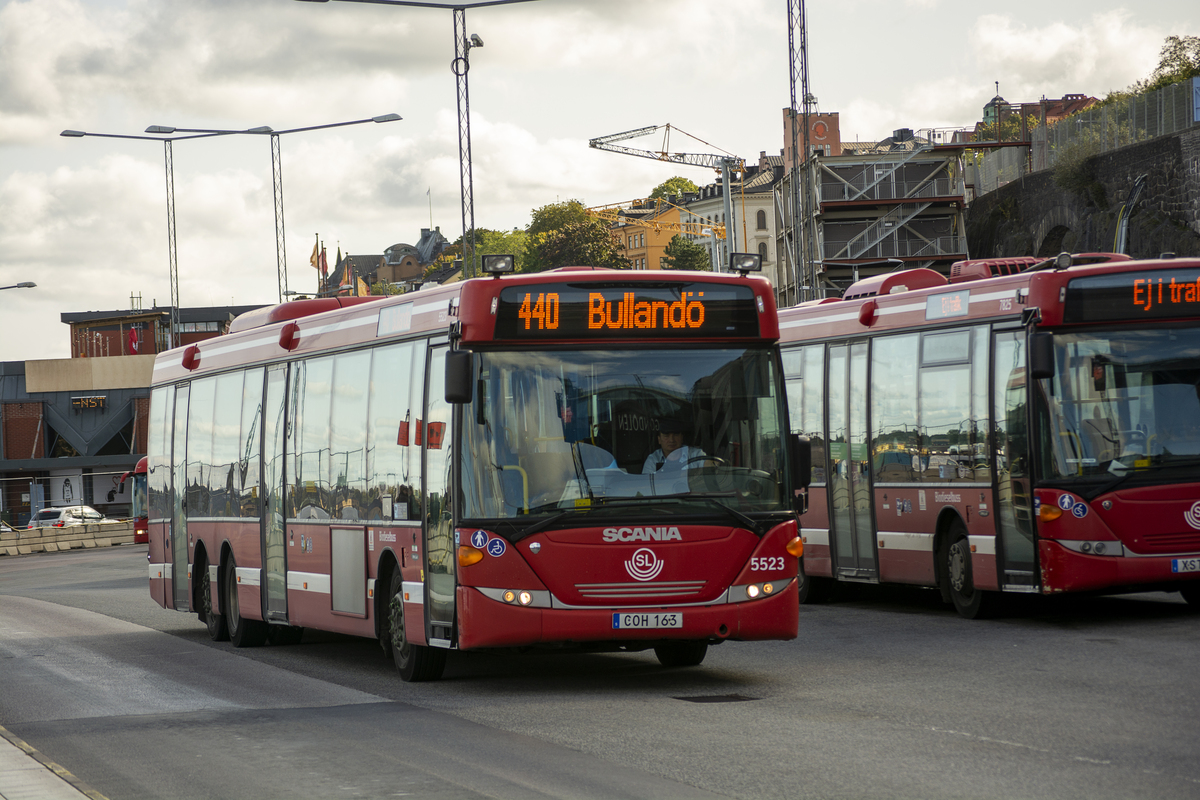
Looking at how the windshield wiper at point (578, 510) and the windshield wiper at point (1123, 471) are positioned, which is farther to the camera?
the windshield wiper at point (1123, 471)

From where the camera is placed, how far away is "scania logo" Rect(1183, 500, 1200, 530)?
15.5 meters

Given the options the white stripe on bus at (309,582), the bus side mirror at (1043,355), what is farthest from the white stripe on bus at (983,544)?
the white stripe on bus at (309,582)

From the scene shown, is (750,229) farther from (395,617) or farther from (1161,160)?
(395,617)

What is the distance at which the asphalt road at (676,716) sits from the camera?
8.60m

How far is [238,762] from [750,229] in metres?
156

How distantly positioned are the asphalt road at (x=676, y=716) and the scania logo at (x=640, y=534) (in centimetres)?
109

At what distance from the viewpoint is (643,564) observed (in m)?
12.2

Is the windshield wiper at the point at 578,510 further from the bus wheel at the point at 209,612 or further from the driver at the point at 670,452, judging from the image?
the bus wheel at the point at 209,612

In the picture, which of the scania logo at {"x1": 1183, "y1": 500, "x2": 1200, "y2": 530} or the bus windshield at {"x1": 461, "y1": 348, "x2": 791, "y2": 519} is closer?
the bus windshield at {"x1": 461, "y1": 348, "x2": 791, "y2": 519}

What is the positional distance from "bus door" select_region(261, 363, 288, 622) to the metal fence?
120 feet

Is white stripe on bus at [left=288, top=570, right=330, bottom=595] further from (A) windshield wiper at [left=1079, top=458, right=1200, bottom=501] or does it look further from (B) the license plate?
(A) windshield wiper at [left=1079, top=458, right=1200, bottom=501]

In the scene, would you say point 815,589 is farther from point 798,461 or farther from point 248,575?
point 798,461

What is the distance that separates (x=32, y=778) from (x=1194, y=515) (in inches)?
409

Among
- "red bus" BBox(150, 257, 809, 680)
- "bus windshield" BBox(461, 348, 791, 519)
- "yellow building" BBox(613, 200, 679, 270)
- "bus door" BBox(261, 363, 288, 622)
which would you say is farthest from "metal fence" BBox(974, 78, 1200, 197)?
"yellow building" BBox(613, 200, 679, 270)
